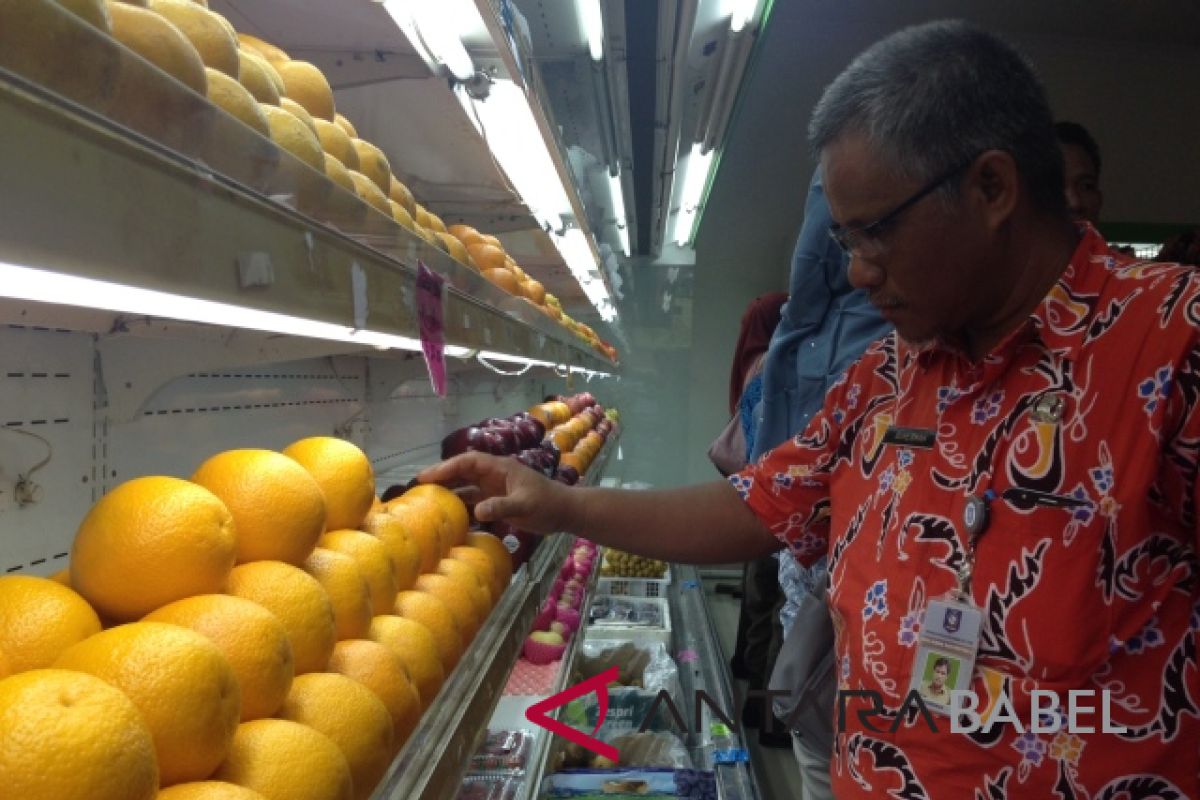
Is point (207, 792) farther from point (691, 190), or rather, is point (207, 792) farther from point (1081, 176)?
point (691, 190)

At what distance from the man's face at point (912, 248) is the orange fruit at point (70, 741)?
1.03 m

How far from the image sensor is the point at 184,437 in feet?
5.01

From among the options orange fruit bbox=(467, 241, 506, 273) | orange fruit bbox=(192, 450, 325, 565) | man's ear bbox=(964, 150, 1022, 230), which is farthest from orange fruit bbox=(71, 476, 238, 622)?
orange fruit bbox=(467, 241, 506, 273)

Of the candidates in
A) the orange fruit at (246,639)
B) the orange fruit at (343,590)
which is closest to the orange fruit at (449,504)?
Answer: the orange fruit at (343,590)

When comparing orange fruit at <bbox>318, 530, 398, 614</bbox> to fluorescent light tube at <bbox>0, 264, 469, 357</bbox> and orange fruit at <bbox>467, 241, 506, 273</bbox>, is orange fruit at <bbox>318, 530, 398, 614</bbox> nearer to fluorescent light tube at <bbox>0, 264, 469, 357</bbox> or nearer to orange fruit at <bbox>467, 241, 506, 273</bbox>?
fluorescent light tube at <bbox>0, 264, 469, 357</bbox>

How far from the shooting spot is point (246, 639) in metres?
0.72

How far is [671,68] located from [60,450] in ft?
7.37

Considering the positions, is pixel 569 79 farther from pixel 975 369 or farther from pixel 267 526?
pixel 267 526

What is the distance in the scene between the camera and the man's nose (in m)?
1.20

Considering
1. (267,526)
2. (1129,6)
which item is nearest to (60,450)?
(267,526)

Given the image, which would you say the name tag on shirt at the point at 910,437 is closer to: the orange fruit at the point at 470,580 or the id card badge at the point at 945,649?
the id card badge at the point at 945,649

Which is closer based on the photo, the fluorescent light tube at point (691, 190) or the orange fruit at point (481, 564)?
the orange fruit at point (481, 564)

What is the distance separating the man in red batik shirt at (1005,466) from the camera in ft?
3.26

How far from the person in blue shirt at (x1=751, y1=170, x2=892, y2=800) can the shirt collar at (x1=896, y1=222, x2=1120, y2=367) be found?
2.60 ft
